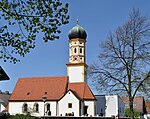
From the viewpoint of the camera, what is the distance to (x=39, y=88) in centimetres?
7106

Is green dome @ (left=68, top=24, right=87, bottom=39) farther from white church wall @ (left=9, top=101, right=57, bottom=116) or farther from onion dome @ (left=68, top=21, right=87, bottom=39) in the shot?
white church wall @ (left=9, top=101, right=57, bottom=116)

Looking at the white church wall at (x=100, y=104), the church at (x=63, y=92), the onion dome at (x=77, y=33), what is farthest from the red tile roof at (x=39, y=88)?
the onion dome at (x=77, y=33)

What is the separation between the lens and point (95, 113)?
67.6 m

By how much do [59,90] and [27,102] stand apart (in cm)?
754

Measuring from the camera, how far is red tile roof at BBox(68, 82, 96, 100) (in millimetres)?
66812

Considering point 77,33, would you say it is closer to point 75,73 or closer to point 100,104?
point 75,73

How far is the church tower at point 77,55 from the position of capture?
72969 millimetres

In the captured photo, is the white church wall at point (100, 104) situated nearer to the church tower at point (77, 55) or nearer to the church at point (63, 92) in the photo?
the church at point (63, 92)

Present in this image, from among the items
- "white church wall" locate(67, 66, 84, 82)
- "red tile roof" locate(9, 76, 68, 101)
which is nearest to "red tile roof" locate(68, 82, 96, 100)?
"red tile roof" locate(9, 76, 68, 101)

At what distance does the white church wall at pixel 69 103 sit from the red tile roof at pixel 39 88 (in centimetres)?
185

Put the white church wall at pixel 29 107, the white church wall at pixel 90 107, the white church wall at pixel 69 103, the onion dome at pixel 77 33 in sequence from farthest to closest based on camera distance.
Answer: the onion dome at pixel 77 33
the white church wall at pixel 29 107
the white church wall at pixel 90 107
the white church wall at pixel 69 103

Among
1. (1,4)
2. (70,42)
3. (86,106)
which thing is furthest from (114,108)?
(1,4)

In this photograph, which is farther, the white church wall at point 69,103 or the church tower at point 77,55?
the church tower at point 77,55

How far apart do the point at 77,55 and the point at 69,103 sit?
13947mm
